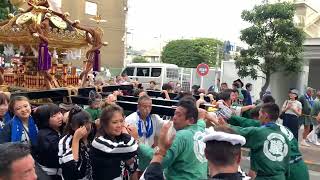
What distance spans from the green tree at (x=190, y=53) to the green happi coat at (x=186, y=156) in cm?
5124

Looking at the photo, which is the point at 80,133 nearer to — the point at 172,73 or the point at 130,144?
the point at 130,144

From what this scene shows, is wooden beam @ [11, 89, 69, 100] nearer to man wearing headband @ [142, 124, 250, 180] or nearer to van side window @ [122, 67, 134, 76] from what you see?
man wearing headband @ [142, 124, 250, 180]

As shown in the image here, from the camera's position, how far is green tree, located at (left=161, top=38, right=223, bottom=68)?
5559 centimetres

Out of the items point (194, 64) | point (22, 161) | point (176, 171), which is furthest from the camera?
point (194, 64)

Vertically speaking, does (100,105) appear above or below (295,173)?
above

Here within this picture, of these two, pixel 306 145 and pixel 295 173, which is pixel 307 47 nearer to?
pixel 306 145

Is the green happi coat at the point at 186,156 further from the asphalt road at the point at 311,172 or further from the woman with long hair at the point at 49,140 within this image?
the asphalt road at the point at 311,172

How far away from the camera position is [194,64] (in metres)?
55.7

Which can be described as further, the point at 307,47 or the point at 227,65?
the point at 227,65

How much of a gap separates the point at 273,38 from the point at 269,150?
449 inches

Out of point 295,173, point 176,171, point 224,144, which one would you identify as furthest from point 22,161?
point 295,173

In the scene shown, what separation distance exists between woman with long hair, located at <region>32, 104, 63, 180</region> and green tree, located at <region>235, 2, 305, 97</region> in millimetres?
12122

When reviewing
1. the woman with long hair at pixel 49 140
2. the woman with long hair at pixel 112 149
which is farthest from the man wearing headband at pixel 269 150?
the woman with long hair at pixel 49 140

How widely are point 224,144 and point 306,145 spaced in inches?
394
